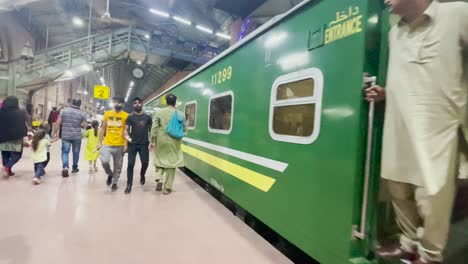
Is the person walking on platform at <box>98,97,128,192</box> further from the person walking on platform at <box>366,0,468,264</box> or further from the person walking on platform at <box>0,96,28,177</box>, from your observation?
the person walking on platform at <box>366,0,468,264</box>

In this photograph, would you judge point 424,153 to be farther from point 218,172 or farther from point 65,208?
point 65,208

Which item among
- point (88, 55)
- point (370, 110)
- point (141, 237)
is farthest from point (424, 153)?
point (88, 55)

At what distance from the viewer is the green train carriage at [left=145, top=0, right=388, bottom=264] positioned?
1.91 m

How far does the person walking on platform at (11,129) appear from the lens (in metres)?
5.36

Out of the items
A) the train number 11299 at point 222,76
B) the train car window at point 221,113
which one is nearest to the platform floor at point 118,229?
the train car window at point 221,113

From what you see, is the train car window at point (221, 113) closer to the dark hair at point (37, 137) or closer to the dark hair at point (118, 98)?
the dark hair at point (118, 98)

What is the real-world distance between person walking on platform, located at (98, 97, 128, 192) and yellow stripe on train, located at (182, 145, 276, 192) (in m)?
1.50

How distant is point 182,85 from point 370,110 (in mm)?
6332

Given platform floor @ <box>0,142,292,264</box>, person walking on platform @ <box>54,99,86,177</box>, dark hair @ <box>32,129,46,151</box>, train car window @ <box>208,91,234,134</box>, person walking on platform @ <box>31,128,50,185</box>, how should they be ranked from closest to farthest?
platform floor @ <box>0,142,292,264</box>
train car window @ <box>208,91,234,134</box>
person walking on platform @ <box>31,128,50,185</box>
dark hair @ <box>32,129,46,151</box>
person walking on platform @ <box>54,99,86,177</box>

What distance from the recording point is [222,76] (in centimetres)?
450

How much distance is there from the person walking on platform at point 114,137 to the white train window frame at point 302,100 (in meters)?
3.23

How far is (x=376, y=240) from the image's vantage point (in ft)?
6.41

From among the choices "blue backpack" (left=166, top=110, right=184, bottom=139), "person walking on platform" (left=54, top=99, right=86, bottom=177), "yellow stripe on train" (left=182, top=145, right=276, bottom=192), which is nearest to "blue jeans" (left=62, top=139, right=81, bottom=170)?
"person walking on platform" (left=54, top=99, right=86, bottom=177)

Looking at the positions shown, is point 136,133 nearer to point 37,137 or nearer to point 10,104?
point 37,137
